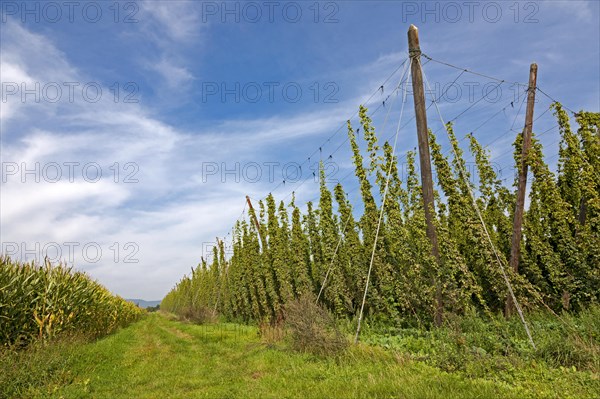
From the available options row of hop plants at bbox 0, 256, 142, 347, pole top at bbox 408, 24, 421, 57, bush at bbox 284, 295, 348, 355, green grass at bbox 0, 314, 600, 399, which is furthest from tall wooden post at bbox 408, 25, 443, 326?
row of hop plants at bbox 0, 256, 142, 347

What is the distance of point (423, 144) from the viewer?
10188 millimetres

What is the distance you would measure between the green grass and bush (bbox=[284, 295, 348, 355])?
12.5 inches

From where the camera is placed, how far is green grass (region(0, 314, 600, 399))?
4.93 metres

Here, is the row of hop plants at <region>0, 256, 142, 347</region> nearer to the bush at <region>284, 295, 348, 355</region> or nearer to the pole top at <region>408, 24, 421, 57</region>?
the bush at <region>284, 295, 348, 355</region>

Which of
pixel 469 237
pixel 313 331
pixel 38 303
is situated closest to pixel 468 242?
pixel 469 237

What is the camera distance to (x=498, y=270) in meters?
9.86

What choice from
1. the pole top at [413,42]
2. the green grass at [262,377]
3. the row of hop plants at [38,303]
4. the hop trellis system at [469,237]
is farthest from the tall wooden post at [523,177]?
the row of hop plants at [38,303]

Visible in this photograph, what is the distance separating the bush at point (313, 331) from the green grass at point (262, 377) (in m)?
0.32

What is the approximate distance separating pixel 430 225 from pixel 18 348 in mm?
11832

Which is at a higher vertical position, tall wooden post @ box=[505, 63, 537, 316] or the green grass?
tall wooden post @ box=[505, 63, 537, 316]

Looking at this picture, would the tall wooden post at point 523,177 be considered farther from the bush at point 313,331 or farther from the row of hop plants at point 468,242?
the bush at point 313,331

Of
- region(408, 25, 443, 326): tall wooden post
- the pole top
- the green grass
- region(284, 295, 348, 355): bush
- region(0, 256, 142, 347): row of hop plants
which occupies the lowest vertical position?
the green grass

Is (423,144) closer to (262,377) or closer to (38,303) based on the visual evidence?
(262,377)

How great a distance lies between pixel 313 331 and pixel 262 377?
1.92 meters
